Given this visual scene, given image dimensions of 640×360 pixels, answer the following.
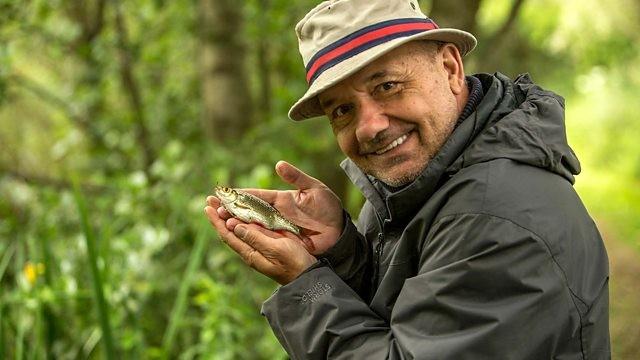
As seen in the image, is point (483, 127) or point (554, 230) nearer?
point (554, 230)

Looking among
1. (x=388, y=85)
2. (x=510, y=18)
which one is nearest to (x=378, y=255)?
(x=388, y=85)

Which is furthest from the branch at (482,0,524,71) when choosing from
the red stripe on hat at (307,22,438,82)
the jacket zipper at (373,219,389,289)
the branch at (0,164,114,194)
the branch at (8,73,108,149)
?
the branch at (8,73,108,149)

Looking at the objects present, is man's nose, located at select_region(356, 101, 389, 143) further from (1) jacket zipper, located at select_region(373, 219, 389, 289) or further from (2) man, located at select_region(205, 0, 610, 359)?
(1) jacket zipper, located at select_region(373, 219, 389, 289)

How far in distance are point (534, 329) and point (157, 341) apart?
→ 10.8 feet

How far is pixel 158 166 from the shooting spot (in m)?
4.99

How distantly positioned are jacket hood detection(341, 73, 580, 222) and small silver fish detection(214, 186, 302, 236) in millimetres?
330

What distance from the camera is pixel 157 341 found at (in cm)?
465

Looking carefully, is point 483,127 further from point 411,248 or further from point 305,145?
point 305,145

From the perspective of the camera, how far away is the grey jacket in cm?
176

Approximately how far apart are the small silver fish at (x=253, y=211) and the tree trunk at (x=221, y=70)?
342 centimetres

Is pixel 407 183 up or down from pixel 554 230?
up

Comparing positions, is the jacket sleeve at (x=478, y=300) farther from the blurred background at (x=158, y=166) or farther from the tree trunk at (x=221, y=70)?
the tree trunk at (x=221, y=70)

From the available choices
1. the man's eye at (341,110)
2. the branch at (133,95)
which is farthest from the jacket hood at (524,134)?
the branch at (133,95)

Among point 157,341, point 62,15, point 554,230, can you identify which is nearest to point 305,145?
point 157,341
